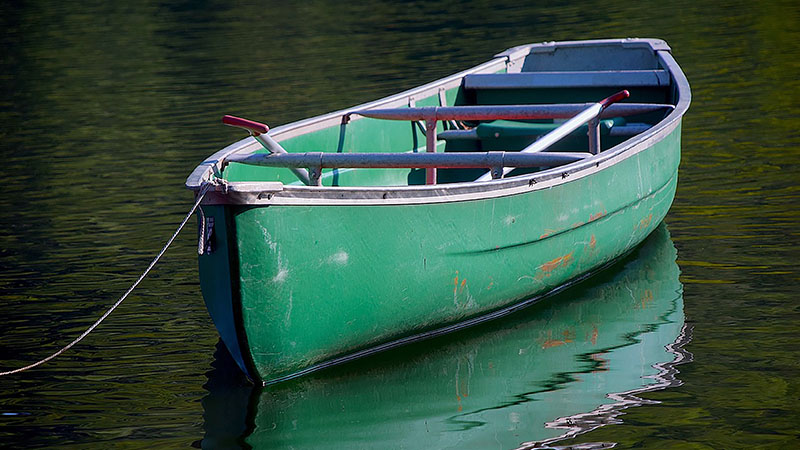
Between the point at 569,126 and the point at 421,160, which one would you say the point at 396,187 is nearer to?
the point at 421,160

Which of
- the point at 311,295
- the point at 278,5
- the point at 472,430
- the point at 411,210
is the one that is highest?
the point at 278,5

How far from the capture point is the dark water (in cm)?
471

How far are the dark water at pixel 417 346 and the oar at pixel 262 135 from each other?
98 centimetres

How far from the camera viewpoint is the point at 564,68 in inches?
390

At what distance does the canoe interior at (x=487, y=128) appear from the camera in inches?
278

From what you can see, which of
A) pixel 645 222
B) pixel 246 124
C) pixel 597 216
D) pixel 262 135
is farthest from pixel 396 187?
pixel 645 222

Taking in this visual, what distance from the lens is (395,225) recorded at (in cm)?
→ 509

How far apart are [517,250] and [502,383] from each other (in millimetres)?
828

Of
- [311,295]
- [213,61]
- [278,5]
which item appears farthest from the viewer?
[278,5]

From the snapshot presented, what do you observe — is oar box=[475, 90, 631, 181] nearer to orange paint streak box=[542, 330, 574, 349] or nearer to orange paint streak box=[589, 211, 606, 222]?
orange paint streak box=[589, 211, 606, 222]

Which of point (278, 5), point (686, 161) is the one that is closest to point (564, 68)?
point (686, 161)

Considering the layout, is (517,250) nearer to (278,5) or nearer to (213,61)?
(213,61)

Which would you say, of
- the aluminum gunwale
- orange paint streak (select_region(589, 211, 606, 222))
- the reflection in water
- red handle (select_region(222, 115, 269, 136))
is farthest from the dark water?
red handle (select_region(222, 115, 269, 136))

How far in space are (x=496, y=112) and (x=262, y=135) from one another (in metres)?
1.66
